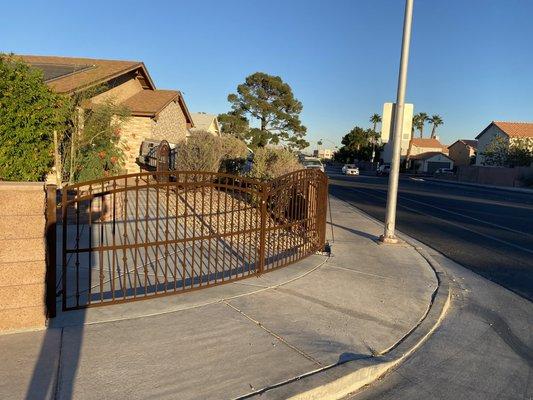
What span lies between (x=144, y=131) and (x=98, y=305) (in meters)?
17.0

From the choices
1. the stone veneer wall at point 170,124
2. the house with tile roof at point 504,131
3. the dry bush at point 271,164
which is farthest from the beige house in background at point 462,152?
the dry bush at point 271,164

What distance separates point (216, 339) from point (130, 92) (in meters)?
19.8

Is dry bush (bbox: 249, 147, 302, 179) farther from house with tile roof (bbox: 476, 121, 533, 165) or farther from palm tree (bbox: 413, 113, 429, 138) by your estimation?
palm tree (bbox: 413, 113, 429, 138)

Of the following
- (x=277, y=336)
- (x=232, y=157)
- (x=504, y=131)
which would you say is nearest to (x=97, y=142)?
(x=232, y=157)

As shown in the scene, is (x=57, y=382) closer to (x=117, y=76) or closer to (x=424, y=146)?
(x=117, y=76)

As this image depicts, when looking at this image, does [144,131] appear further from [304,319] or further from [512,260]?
[304,319]

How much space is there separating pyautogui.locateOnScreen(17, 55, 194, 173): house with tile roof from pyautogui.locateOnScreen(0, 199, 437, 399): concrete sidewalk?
12.0 m

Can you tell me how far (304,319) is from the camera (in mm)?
5297

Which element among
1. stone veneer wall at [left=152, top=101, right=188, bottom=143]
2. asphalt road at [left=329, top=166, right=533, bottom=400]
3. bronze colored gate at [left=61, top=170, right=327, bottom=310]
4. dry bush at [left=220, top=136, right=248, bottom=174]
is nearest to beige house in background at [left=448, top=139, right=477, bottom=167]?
stone veneer wall at [left=152, top=101, right=188, bottom=143]

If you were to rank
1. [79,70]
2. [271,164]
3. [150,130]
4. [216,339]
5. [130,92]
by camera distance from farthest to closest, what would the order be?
[130,92]
[150,130]
[79,70]
[271,164]
[216,339]

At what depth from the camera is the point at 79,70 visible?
1834 cm

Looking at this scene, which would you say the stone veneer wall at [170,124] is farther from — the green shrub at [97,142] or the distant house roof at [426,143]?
the distant house roof at [426,143]

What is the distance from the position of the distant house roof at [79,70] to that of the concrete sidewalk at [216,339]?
31.5ft

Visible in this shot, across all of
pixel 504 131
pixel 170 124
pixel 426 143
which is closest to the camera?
pixel 170 124
